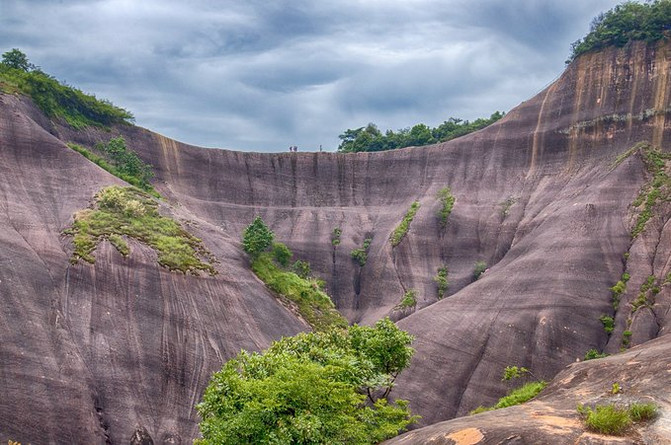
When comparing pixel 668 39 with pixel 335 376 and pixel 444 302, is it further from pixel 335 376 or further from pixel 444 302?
pixel 335 376

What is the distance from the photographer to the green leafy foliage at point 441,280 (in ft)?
156

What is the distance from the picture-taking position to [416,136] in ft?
244

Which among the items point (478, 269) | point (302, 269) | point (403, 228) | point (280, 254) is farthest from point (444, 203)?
point (280, 254)

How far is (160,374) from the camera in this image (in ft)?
102

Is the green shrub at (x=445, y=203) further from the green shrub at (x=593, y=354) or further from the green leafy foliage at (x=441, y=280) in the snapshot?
the green shrub at (x=593, y=354)

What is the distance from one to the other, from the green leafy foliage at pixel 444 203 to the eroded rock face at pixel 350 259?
517 millimetres

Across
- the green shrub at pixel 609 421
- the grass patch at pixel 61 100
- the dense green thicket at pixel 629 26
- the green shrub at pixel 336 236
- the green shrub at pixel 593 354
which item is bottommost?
the green shrub at pixel 593 354

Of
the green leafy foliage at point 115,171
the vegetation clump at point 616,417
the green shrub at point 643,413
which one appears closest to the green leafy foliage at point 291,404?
the vegetation clump at point 616,417

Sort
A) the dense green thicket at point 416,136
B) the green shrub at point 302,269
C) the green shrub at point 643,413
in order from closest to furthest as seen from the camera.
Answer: the green shrub at point 643,413 < the green shrub at point 302,269 < the dense green thicket at point 416,136

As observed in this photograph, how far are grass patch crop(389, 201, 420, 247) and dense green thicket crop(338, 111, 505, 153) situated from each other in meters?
18.4

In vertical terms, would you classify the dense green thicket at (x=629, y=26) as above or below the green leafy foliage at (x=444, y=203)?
above

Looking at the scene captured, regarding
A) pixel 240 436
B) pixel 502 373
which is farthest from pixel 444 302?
pixel 240 436

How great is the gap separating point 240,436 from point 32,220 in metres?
23.2

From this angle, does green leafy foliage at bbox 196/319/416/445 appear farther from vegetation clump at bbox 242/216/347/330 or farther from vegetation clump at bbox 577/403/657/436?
vegetation clump at bbox 242/216/347/330
